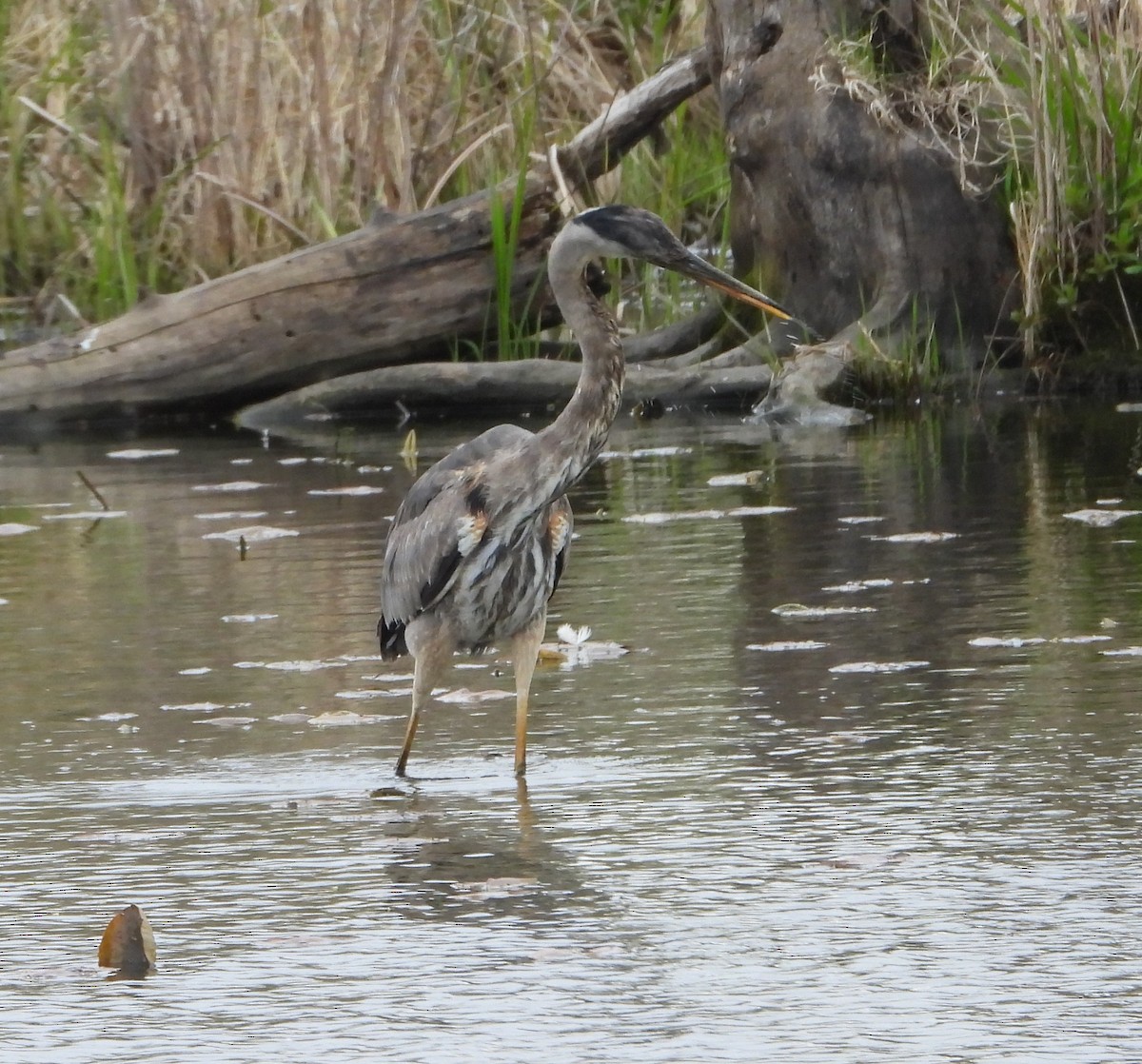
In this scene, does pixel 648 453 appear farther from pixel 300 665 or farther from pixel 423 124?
pixel 300 665

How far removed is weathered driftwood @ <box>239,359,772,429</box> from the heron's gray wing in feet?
19.7

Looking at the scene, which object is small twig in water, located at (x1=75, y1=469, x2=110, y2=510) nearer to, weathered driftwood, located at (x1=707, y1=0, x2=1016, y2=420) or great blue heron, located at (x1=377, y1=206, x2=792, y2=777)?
weathered driftwood, located at (x1=707, y1=0, x2=1016, y2=420)

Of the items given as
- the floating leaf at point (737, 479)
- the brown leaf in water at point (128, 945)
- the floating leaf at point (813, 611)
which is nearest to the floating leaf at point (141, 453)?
the floating leaf at point (737, 479)

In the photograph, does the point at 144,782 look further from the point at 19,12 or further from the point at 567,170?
the point at 19,12

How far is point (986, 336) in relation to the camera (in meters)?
11.6

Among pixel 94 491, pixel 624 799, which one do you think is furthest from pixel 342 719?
pixel 94 491

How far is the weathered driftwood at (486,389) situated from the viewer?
1184 centimetres

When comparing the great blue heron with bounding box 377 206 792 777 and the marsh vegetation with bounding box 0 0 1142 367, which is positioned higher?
the marsh vegetation with bounding box 0 0 1142 367

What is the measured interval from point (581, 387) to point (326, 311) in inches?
A: 258

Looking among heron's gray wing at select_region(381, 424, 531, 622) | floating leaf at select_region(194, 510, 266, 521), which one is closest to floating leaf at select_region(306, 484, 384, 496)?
floating leaf at select_region(194, 510, 266, 521)

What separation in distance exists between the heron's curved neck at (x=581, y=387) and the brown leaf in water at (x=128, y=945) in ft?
6.20

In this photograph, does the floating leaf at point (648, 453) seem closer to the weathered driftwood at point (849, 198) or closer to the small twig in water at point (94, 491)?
the weathered driftwood at point (849, 198)

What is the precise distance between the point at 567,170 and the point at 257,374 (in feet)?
6.39

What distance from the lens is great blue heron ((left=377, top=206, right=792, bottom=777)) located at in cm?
533
